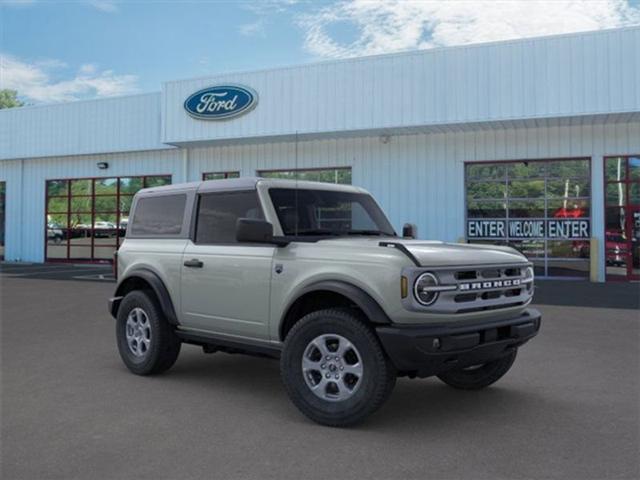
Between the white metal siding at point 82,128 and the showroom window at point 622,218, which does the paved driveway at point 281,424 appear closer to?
the showroom window at point 622,218

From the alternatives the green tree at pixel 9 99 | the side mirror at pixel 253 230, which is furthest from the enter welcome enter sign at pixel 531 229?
the green tree at pixel 9 99

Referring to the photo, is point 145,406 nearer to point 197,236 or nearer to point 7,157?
point 197,236

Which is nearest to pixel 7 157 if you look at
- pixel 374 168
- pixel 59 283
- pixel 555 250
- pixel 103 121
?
pixel 103 121

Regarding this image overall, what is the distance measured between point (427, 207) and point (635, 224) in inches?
223

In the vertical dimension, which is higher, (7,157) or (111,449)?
(7,157)

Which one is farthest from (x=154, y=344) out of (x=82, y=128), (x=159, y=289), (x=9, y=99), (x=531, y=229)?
(x=9, y=99)

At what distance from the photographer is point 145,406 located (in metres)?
4.96

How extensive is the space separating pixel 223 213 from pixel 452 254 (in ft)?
7.33

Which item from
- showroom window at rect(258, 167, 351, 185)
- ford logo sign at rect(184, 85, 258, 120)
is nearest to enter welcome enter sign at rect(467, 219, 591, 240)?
showroom window at rect(258, 167, 351, 185)

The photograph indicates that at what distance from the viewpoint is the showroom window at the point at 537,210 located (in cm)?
1714

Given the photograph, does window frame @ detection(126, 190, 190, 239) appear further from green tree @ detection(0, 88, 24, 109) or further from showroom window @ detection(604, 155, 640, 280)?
green tree @ detection(0, 88, 24, 109)

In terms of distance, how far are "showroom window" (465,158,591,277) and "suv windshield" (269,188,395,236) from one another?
12.6m

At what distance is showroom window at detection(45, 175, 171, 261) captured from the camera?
78.2ft

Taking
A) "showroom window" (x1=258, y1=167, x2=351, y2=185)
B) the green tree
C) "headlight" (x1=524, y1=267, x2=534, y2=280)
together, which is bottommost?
"headlight" (x1=524, y1=267, x2=534, y2=280)
